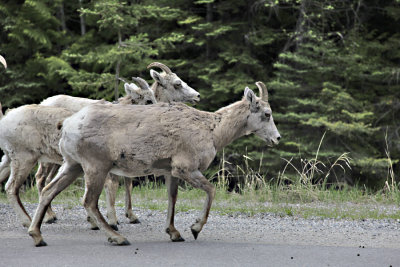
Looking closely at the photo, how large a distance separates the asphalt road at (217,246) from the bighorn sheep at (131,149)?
12.4 inches

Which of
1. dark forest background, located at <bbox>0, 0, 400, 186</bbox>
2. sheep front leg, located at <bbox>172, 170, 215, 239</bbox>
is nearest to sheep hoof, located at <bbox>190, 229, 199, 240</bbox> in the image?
sheep front leg, located at <bbox>172, 170, 215, 239</bbox>

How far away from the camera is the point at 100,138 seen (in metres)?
6.50

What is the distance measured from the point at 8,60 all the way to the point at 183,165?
1494cm

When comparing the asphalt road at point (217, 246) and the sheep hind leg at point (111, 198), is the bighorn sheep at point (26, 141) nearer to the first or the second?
the asphalt road at point (217, 246)

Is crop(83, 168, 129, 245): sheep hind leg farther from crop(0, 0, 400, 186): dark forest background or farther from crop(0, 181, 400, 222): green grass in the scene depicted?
crop(0, 0, 400, 186): dark forest background

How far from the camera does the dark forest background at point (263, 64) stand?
57.7 ft

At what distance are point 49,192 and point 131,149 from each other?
1.04m

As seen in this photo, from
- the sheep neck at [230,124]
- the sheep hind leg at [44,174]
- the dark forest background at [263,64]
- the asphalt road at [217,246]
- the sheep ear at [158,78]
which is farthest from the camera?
the dark forest background at [263,64]

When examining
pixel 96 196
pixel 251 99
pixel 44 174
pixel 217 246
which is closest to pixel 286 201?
pixel 251 99

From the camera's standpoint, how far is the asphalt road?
5.60 meters

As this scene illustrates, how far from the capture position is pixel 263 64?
21.1 m

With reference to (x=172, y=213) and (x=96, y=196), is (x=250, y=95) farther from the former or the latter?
(x=96, y=196)

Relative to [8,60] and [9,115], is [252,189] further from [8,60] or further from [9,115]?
[8,60]

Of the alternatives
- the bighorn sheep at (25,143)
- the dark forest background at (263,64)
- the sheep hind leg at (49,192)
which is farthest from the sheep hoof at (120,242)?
the dark forest background at (263,64)
